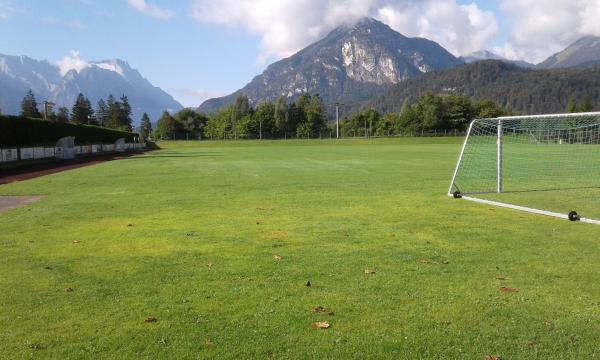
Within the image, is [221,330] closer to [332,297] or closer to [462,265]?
[332,297]

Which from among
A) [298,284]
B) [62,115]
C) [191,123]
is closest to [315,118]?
[191,123]

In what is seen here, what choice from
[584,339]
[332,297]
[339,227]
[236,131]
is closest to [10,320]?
[332,297]

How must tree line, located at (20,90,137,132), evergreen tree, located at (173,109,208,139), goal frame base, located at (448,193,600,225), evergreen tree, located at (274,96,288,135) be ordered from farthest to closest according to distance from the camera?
1. evergreen tree, located at (173,109,208,139)
2. evergreen tree, located at (274,96,288,135)
3. tree line, located at (20,90,137,132)
4. goal frame base, located at (448,193,600,225)

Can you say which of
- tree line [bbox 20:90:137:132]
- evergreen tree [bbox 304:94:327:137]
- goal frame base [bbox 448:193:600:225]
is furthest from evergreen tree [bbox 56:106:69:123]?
goal frame base [bbox 448:193:600:225]

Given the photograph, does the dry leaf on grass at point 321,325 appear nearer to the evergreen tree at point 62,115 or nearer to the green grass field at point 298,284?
the green grass field at point 298,284

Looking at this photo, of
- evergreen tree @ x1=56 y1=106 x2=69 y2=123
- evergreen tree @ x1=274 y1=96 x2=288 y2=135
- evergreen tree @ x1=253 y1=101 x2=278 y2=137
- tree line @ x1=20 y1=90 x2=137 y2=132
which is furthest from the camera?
evergreen tree @ x1=274 y1=96 x2=288 y2=135

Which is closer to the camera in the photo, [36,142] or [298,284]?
[298,284]

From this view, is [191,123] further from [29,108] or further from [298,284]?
[298,284]

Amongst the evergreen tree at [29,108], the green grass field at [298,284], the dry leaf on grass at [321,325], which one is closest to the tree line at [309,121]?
the evergreen tree at [29,108]

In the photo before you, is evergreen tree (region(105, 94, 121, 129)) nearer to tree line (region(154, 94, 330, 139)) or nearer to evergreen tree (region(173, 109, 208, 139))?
tree line (region(154, 94, 330, 139))

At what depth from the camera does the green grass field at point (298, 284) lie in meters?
4.08

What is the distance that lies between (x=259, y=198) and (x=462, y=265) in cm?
786

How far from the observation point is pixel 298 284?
5.57 metres

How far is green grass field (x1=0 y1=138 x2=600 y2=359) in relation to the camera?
4.08 meters
